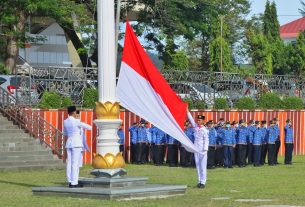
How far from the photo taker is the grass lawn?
16.4 meters

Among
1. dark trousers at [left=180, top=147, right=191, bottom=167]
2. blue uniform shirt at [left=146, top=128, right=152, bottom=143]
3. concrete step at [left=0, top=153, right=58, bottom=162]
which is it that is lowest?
dark trousers at [left=180, top=147, right=191, bottom=167]

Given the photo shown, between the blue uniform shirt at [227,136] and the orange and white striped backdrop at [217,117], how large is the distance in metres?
3.98

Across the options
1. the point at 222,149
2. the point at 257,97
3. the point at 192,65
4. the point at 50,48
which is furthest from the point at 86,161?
the point at 192,65

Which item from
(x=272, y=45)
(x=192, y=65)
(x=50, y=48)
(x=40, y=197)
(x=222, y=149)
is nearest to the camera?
(x=40, y=197)

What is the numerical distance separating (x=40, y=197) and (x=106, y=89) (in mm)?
2577

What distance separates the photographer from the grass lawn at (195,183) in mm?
16438

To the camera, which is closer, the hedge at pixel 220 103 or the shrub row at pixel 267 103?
the hedge at pixel 220 103

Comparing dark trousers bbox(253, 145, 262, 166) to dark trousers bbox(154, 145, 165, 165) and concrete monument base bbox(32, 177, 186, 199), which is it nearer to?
dark trousers bbox(154, 145, 165, 165)

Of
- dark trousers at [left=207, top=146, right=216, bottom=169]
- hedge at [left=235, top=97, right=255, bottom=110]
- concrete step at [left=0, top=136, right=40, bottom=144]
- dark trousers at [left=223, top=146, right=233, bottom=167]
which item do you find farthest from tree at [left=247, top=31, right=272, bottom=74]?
concrete step at [left=0, top=136, right=40, bottom=144]

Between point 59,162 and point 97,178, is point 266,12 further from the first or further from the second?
point 97,178

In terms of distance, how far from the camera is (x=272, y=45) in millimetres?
66562

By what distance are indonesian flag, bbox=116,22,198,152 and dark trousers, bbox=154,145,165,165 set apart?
13.1m

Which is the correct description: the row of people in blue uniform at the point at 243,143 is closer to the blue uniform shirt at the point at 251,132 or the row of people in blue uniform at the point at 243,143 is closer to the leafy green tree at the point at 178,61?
the blue uniform shirt at the point at 251,132

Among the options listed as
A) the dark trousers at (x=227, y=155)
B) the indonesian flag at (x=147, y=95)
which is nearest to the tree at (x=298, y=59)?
the dark trousers at (x=227, y=155)
